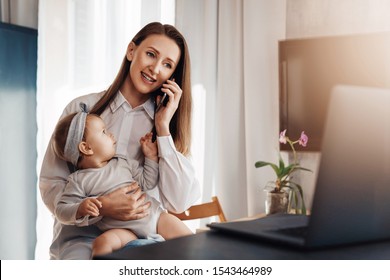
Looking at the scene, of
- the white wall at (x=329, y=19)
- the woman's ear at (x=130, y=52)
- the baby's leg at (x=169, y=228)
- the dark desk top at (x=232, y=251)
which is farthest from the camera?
the white wall at (x=329, y=19)

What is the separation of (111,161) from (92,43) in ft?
1.89

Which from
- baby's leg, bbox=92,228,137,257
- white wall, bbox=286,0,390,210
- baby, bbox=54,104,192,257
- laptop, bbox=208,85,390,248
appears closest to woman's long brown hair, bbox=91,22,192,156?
baby, bbox=54,104,192,257

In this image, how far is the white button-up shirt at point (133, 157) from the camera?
1129 mm

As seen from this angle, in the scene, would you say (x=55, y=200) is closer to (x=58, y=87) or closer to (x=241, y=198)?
(x=58, y=87)

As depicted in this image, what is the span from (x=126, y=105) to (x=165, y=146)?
6.1 inches

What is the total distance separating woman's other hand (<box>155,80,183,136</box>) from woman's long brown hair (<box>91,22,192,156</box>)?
3 centimetres

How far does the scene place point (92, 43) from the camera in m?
1.54

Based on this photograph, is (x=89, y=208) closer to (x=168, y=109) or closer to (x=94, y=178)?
(x=94, y=178)

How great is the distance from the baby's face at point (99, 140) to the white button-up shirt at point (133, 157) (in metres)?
0.09

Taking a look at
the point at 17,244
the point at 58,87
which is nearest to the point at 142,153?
the point at 58,87

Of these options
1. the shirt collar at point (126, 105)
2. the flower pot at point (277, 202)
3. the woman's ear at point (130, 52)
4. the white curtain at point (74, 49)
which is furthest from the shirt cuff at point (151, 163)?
the flower pot at point (277, 202)

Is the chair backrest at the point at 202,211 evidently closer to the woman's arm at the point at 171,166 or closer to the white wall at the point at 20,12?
the woman's arm at the point at 171,166

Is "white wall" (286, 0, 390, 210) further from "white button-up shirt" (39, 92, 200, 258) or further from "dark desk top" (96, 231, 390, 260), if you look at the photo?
"dark desk top" (96, 231, 390, 260)
